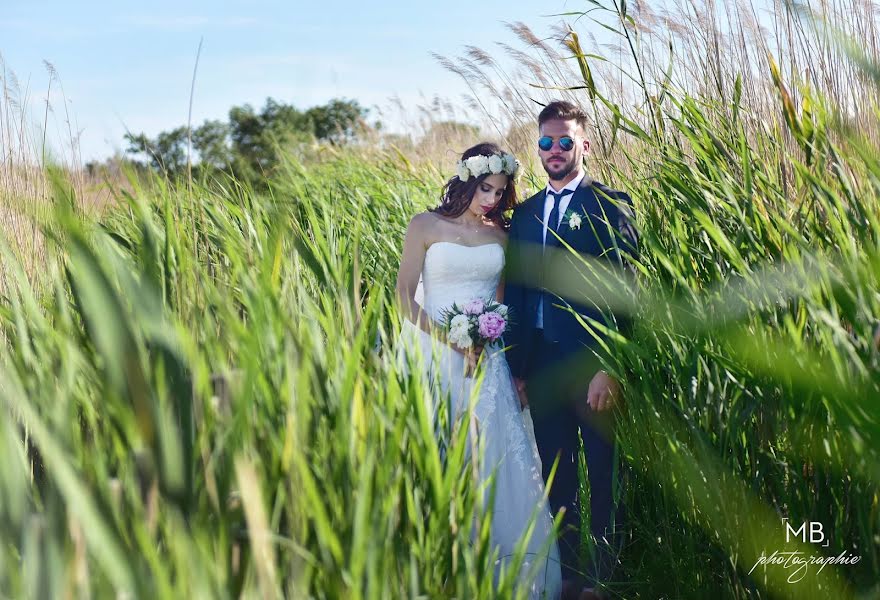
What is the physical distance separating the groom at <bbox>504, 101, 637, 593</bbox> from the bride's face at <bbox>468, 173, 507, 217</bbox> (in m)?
0.23

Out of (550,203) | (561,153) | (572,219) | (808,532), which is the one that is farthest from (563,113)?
(808,532)

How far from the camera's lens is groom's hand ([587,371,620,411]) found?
3.29m

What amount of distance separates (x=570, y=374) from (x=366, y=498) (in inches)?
87.8

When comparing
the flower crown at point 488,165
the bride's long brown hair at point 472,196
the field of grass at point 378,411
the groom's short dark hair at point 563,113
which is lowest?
the field of grass at point 378,411

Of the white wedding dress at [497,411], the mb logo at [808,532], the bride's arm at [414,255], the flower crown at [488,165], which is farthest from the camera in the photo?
the bride's arm at [414,255]

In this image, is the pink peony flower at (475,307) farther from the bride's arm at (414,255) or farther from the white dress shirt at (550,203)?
the bride's arm at (414,255)

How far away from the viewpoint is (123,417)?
1.21 metres

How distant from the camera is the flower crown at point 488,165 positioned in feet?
12.7

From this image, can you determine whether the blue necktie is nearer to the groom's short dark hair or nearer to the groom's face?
the groom's face

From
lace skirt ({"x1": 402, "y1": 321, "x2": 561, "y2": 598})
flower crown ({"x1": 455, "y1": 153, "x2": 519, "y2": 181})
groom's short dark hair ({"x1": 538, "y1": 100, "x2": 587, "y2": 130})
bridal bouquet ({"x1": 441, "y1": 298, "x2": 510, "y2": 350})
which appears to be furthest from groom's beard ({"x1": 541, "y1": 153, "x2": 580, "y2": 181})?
lace skirt ({"x1": 402, "y1": 321, "x2": 561, "y2": 598})

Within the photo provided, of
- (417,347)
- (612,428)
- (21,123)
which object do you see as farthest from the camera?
(21,123)

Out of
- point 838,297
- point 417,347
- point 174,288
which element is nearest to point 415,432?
point 417,347

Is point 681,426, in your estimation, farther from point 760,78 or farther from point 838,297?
point 760,78

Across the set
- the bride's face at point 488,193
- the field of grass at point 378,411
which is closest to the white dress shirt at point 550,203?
the bride's face at point 488,193
